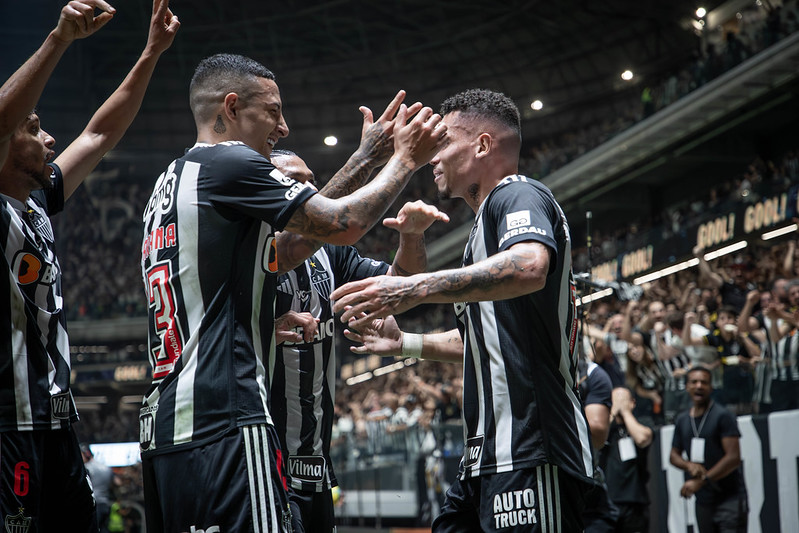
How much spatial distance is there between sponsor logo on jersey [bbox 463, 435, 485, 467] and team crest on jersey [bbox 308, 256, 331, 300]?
132 cm

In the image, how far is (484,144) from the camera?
3.45m

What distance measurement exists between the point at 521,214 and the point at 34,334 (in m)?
1.77

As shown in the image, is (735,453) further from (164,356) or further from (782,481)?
(164,356)

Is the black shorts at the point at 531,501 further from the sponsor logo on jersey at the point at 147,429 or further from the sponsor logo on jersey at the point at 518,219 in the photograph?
the sponsor logo on jersey at the point at 147,429

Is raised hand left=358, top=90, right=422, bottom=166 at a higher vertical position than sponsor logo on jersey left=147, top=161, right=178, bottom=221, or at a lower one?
higher

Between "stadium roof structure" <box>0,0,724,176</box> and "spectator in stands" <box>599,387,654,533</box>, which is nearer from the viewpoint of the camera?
"spectator in stands" <box>599,387,654,533</box>

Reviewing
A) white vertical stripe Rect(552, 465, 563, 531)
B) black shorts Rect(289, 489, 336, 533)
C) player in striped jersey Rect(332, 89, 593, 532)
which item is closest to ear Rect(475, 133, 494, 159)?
player in striped jersey Rect(332, 89, 593, 532)

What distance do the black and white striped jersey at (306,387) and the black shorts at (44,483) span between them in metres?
0.92

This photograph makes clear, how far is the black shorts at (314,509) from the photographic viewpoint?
12.7 ft

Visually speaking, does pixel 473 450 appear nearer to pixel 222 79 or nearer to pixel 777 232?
pixel 222 79

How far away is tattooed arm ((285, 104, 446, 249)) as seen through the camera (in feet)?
9.47

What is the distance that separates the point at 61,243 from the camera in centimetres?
3628

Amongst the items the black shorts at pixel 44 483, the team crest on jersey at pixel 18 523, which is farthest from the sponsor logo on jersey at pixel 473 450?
the team crest on jersey at pixel 18 523

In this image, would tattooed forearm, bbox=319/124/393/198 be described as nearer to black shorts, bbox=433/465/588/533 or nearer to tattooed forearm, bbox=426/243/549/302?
tattooed forearm, bbox=426/243/549/302
